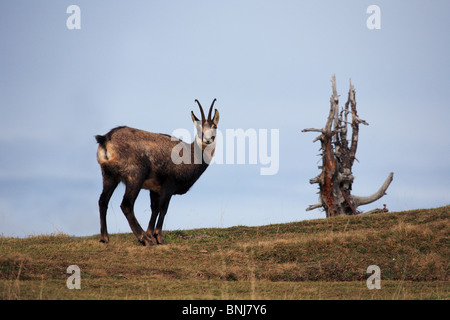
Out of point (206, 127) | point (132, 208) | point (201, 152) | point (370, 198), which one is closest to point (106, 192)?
point (132, 208)

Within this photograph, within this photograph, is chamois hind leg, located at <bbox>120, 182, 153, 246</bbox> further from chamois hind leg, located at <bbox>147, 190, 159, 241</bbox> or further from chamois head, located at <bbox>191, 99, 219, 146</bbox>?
chamois head, located at <bbox>191, 99, 219, 146</bbox>

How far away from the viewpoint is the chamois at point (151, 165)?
15.6 m

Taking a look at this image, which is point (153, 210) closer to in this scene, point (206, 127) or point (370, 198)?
point (206, 127)

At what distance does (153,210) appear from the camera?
1683 cm

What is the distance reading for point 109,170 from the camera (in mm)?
15695

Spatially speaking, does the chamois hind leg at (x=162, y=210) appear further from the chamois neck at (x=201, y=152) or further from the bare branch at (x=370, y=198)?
the bare branch at (x=370, y=198)

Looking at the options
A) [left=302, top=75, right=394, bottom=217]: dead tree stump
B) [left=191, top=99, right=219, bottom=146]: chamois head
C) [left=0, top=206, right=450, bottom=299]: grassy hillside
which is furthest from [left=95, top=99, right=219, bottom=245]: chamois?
[left=302, top=75, right=394, bottom=217]: dead tree stump

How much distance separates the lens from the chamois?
15634 millimetres

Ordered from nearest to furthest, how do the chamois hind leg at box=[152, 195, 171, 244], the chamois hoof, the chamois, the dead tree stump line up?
the chamois < the chamois hoof < the chamois hind leg at box=[152, 195, 171, 244] < the dead tree stump

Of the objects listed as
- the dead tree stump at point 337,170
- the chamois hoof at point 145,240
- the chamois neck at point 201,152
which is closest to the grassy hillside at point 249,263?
the chamois hoof at point 145,240

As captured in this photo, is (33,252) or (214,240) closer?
(33,252)
